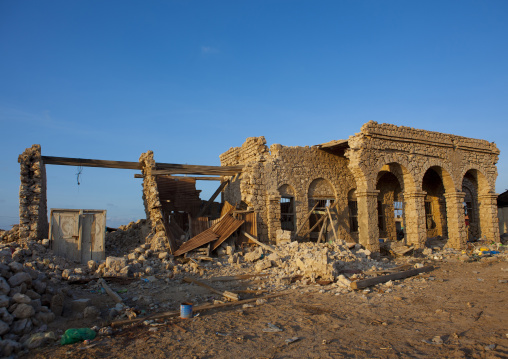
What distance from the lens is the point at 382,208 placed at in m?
19.1

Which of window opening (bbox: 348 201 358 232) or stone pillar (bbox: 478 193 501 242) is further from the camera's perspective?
stone pillar (bbox: 478 193 501 242)

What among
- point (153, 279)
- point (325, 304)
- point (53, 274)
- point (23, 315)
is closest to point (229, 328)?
point (325, 304)

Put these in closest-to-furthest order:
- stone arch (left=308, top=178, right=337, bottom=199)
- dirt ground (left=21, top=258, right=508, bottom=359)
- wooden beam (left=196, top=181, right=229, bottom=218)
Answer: dirt ground (left=21, top=258, right=508, bottom=359), wooden beam (left=196, top=181, right=229, bottom=218), stone arch (left=308, top=178, right=337, bottom=199)

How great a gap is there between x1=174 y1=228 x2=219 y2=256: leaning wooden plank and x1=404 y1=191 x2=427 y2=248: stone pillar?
880 centimetres

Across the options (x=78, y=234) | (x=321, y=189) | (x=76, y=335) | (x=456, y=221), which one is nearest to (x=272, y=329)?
(x=76, y=335)

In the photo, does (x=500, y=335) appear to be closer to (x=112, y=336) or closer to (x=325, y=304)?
(x=325, y=304)

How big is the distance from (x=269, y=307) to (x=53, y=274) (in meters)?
5.50

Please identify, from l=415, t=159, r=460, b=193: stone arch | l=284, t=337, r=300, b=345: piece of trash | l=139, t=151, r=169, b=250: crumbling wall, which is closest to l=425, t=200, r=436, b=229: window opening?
l=415, t=159, r=460, b=193: stone arch

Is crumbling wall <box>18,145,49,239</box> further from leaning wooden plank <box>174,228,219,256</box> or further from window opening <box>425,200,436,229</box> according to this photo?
window opening <box>425,200,436,229</box>

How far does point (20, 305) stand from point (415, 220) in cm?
1449

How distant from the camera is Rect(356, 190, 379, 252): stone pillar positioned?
14.0 meters

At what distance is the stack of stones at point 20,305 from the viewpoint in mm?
5203

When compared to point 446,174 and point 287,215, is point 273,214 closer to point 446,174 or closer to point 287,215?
point 287,215

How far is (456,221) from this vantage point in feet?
54.2
